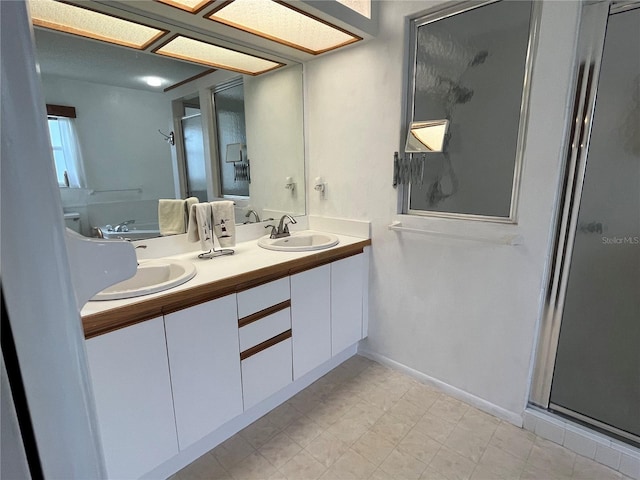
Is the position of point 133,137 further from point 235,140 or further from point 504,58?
point 504,58

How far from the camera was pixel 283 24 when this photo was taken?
182cm

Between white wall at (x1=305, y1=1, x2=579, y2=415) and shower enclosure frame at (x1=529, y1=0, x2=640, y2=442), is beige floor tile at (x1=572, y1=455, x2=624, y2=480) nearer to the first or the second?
shower enclosure frame at (x1=529, y1=0, x2=640, y2=442)

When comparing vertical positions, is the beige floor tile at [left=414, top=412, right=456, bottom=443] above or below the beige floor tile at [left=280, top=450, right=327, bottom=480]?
above

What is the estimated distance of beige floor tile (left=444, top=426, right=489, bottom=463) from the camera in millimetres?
1595

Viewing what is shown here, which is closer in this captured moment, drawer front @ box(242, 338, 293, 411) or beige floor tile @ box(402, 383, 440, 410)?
drawer front @ box(242, 338, 293, 411)

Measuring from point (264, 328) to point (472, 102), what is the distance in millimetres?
1587

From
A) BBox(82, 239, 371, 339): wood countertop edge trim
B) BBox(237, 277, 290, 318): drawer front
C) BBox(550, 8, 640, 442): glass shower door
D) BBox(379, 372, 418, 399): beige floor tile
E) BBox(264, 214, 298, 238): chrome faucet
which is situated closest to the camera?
BBox(82, 239, 371, 339): wood countertop edge trim

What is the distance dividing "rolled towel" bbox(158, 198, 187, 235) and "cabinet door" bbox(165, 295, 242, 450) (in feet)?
2.05

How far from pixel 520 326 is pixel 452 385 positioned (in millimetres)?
585

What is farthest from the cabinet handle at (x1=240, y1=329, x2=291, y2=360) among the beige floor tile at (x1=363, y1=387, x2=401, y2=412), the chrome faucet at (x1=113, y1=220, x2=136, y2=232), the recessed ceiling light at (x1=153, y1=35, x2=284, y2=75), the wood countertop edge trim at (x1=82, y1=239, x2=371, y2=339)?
the recessed ceiling light at (x1=153, y1=35, x2=284, y2=75)

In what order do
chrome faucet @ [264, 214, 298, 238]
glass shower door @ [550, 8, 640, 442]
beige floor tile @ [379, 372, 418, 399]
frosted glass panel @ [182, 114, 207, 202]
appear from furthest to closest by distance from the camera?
chrome faucet @ [264, 214, 298, 238]
beige floor tile @ [379, 372, 418, 399]
frosted glass panel @ [182, 114, 207, 202]
glass shower door @ [550, 8, 640, 442]

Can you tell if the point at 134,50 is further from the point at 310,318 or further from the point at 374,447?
the point at 374,447

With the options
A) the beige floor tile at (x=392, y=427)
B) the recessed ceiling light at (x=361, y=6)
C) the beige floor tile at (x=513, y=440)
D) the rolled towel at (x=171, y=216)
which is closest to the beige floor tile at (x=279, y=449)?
the beige floor tile at (x=392, y=427)

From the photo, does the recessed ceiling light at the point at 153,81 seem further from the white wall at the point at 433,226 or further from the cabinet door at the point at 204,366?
the cabinet door at the point at 204,366
